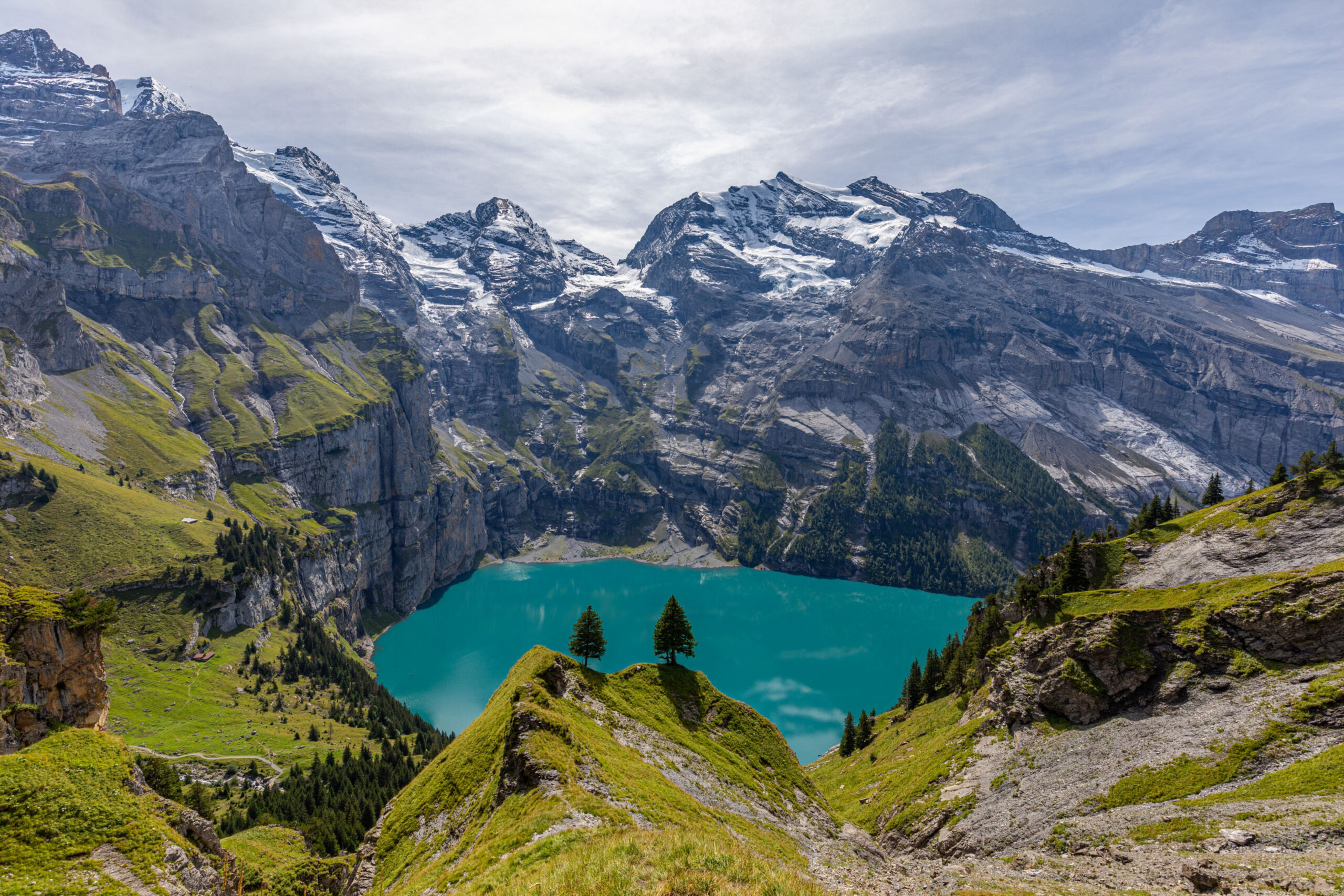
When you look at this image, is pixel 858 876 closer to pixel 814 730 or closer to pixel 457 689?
pixel 814 730

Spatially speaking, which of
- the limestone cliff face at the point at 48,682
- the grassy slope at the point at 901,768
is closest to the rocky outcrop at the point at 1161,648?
the grassy slope at the point at 901,768

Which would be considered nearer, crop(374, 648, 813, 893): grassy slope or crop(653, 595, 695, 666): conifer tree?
crop(374, 648, 813, 893): grassy slope

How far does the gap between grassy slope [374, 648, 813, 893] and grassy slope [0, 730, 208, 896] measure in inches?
392

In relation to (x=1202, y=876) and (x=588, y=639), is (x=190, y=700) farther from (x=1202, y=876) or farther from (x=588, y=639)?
(x=1202, y=876)

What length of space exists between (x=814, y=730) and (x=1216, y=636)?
84.7 meters

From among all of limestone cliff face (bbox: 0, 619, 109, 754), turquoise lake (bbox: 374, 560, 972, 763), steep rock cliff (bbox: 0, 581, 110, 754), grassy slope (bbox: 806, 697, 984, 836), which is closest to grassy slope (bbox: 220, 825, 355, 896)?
limestone cliff face (bbox: 0, 619, 109, 754)

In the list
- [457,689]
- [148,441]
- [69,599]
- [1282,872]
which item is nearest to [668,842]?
[1282,872]

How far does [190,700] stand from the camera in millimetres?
85188

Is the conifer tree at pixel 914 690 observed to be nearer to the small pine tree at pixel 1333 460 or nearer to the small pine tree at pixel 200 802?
the small pine tree at pixel 1333 460

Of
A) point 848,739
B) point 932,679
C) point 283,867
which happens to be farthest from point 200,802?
point 932,679

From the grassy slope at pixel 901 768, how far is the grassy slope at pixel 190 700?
7412cm

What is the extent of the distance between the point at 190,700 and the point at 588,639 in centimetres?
8197

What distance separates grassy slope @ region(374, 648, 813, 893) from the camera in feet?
45.3

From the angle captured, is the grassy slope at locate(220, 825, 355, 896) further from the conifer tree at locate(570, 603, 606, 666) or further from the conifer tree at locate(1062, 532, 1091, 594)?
the conifer tree at locate(1062, 532, 1091, 594)
